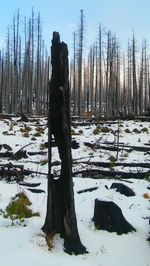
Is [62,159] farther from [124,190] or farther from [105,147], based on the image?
[105,147]

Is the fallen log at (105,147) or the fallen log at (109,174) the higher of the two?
the fallen log at (105,147)

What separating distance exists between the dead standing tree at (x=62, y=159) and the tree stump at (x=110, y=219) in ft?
2.61

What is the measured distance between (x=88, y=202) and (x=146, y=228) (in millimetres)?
1458

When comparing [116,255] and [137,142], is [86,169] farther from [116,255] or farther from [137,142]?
[137,142]

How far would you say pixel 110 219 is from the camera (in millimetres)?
6398

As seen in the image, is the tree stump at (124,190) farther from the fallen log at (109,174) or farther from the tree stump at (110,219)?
the tree stump at (110,219)

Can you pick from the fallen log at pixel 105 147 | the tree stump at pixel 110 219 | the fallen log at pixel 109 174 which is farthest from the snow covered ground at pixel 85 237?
the fallen log at pixel 105 147

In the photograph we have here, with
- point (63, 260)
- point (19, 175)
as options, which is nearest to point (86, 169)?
point (19, 175)

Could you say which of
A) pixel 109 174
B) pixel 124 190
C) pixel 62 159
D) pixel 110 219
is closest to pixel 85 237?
pixel 110 219

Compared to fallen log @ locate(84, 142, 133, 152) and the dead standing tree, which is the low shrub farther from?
fallen log @ locate(84, 142, 133, 152)

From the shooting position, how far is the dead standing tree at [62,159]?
18.2ft

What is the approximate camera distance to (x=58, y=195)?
231 inches

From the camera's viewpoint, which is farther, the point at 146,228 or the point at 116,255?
the point at 146,228

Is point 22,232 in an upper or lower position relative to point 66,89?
lower
